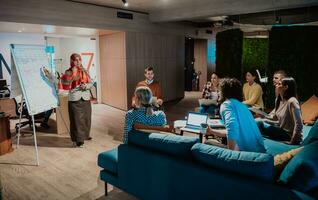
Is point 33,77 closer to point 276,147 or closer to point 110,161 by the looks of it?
point 110,161

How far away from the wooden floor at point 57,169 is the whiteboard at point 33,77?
82 centimetres

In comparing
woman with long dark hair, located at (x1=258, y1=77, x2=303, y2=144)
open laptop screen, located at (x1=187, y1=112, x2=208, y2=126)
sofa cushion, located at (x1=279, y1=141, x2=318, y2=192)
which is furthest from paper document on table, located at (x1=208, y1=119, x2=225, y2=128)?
sofa cushion, located at (x1=279, y1=141, x2=318, y2=192)

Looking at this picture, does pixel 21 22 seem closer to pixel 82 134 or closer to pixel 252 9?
pixel 82 134

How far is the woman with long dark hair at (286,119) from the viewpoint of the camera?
3199mm

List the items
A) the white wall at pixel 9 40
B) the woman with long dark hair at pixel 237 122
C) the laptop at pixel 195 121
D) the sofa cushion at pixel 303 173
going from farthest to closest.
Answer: the white wall at pixel 9 40 < the laptop at pixel 195 121 < the woman with long dark hair at pixel 237 122 < the sofa cushion at pixel 303 173

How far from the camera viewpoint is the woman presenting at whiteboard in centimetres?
466

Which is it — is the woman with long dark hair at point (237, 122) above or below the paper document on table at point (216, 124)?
above

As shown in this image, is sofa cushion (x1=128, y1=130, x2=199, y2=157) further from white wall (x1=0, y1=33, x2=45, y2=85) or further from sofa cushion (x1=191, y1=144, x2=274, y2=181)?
white wall (x1=0, y1=33, x2=45, y2=85)

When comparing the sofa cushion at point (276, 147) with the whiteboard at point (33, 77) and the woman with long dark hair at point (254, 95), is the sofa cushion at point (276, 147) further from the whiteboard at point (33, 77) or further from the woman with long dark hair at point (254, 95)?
the whiteboard at point (33, 77)

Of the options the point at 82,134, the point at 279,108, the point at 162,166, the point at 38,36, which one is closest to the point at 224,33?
the point at 279,108

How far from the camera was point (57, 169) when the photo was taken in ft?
12.4

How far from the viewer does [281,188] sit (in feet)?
5.74

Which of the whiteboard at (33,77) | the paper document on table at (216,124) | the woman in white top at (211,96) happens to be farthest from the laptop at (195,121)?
the whiteboard at (33,77)

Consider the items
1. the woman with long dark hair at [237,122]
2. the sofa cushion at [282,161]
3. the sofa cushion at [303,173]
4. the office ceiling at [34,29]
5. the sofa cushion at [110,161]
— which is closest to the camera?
the sofa cushion at [303,173]
